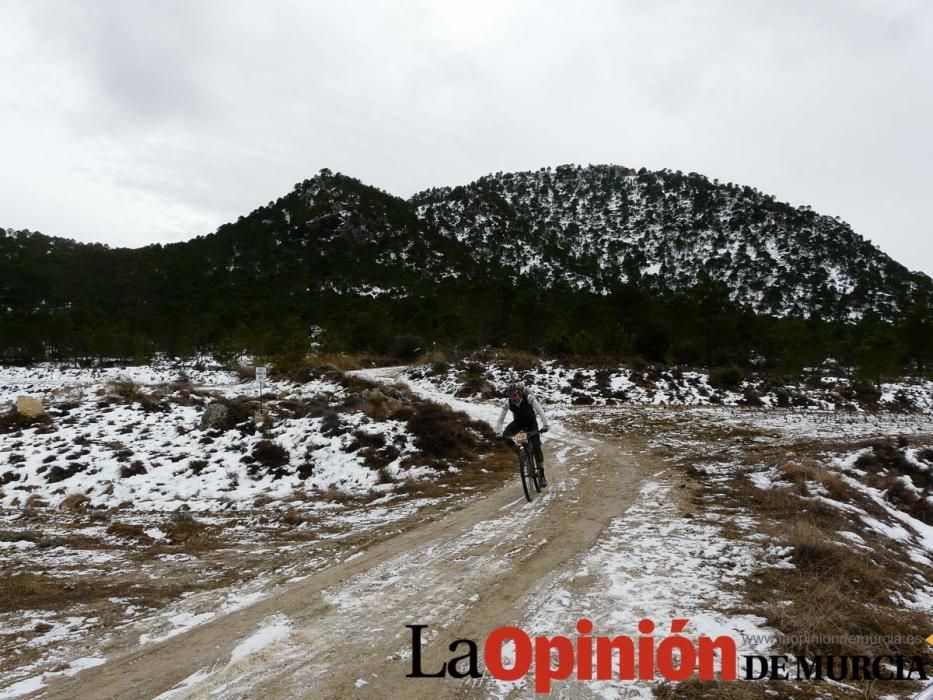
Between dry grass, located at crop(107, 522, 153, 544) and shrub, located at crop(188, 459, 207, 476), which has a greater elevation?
shrub, located at crop(188, 459, 207, 476)

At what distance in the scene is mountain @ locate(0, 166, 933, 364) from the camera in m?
47.9

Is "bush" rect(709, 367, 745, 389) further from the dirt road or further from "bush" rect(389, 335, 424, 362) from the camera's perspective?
"bush" rect(389, 335, 424, 362)

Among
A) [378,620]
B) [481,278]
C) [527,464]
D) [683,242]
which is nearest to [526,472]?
[527,464]

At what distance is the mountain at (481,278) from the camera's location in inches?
1886

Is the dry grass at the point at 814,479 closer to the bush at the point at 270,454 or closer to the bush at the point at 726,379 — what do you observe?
the bush at the point at 270,454

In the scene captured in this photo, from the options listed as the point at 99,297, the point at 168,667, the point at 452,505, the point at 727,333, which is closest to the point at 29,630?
the point at 168,667

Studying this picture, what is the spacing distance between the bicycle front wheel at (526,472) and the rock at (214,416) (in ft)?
35.1

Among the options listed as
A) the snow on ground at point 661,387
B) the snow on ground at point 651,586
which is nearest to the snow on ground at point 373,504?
the snow on ground at point 651,586

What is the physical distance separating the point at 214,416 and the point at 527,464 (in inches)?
446

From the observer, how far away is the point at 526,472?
34.5 ft

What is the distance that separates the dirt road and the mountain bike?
1234 millimetres

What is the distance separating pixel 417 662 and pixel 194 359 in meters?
62.7

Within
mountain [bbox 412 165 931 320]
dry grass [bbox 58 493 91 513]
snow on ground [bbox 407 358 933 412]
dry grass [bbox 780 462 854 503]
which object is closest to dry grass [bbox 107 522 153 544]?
dry grass [bbox 58 493 91 513]

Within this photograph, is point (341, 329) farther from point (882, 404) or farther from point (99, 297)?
point (99, 297)
